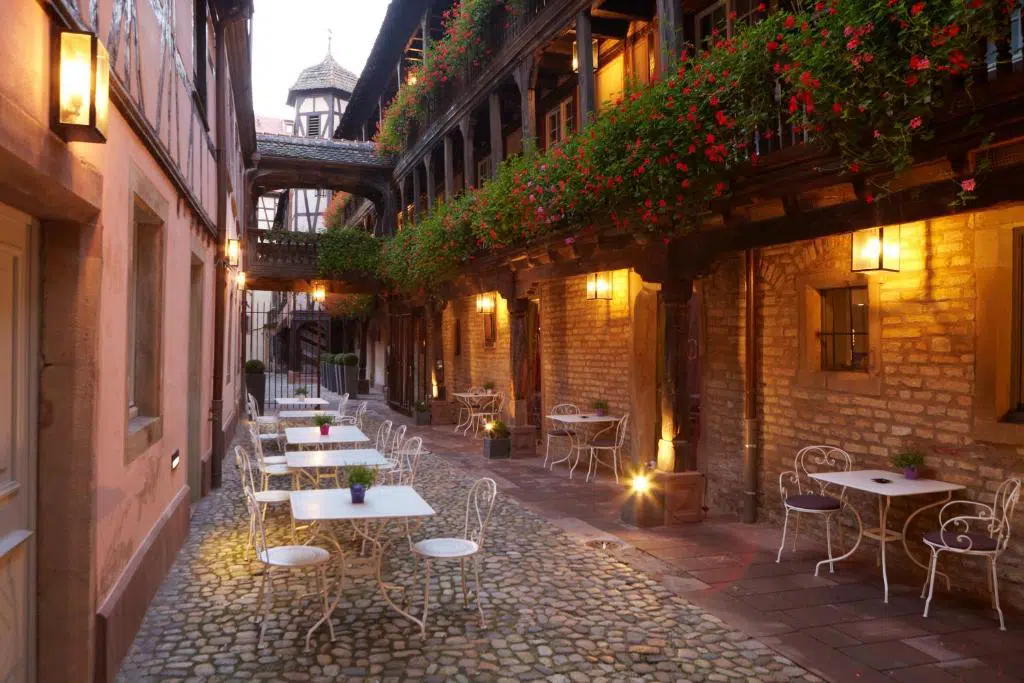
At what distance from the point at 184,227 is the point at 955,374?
598 cm

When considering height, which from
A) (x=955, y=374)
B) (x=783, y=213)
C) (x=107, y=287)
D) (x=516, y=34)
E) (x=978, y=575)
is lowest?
(x=978, y=575)

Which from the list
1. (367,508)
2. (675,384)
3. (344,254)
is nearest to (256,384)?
(344,254)

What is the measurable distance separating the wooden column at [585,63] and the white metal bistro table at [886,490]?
4879 mm

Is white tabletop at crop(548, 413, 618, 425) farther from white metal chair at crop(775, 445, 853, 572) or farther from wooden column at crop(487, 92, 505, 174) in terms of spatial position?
wooden column at crop(487, 92, 505, 174)

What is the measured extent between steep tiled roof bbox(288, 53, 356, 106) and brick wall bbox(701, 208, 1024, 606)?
29873 mm

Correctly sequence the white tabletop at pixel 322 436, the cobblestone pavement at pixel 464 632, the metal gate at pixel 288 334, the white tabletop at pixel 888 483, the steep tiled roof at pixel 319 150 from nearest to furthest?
the cobblestone pavement at pixel 464 632
the white tabletop at pixel 888 483
the white tabletop at pixel 322 436
the steep tiled roof at pixel 319 150
the metal gate at pixel 288 334

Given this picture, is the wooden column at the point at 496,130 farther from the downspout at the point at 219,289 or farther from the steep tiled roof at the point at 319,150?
the steep tiled roof at the point at 319,150

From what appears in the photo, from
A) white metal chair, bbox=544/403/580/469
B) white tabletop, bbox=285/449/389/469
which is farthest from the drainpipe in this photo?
white tabletop, bbox=285/449/389/469

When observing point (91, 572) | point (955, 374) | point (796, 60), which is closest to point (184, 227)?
point (91, 572)

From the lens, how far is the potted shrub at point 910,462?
5273 millimetres

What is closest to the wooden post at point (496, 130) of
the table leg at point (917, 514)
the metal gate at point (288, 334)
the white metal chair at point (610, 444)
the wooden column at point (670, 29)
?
the white metal chair at point (610, 444)

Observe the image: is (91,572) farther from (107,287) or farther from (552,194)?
(552,194)

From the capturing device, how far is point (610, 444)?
368 inches

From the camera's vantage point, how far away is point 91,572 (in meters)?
3.24
